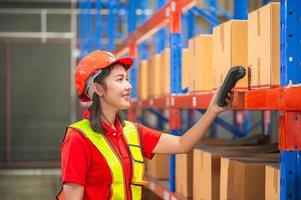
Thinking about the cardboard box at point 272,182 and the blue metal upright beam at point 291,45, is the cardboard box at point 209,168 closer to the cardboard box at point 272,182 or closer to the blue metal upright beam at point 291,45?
the cardboard box at point 272,182

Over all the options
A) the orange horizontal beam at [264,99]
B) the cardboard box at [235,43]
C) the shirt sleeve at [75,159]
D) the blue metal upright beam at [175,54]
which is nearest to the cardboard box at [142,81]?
the blue metal upright beam at [175,54]

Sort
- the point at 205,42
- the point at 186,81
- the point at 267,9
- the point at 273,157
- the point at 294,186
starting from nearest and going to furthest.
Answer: the point at 294,186 < the point at 267,9 < the point at 273,157 < the point at 205,42 < the point at 186,81

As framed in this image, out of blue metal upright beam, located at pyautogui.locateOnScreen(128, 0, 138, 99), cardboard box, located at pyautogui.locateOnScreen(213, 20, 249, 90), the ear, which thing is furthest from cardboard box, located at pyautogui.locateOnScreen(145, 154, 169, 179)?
the ear

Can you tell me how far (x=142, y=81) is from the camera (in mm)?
8016

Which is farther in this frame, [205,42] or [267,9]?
[205,42]

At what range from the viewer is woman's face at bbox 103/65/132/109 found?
3463mm

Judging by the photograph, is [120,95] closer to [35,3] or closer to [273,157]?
[273,157]

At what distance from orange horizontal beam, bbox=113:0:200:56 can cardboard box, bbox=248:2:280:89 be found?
4.20 feet

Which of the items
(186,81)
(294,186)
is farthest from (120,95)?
(186,81)

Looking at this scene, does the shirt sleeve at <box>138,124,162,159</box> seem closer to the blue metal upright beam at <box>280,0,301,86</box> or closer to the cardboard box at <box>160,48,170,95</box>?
the blue metal upright beam at <box>280,0,301,86</box>

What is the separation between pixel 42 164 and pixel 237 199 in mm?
13453

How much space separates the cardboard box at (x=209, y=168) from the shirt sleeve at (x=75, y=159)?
4.28 feet

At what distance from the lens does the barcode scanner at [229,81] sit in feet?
10.1

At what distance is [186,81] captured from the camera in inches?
212
